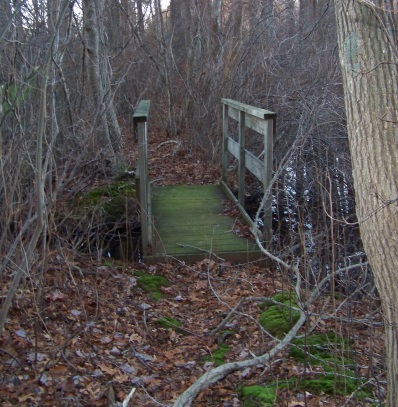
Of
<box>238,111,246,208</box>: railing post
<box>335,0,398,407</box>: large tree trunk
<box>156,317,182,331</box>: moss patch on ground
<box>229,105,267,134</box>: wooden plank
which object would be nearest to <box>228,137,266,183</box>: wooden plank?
<box>238,111,246,208</box>: railing post

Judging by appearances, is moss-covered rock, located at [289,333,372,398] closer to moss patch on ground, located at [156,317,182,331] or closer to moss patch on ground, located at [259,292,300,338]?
moss patch on ground, located at [259,292,300,338]

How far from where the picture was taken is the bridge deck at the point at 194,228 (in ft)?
23.0

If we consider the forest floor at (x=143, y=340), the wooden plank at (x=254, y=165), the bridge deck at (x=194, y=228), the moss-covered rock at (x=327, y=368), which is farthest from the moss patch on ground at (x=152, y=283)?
the moss-covered rock at (x=327, y=368)

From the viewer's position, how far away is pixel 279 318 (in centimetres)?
530

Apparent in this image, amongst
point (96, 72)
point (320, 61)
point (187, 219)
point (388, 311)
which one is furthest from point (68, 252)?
point (320, 61)

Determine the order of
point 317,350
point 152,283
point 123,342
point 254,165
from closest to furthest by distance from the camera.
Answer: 1. point 317,350
2. point 123,342
3. point 152,283
4. point 254,165

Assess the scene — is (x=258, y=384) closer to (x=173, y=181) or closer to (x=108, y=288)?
(x=108, y=288)

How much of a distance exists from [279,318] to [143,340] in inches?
46.5

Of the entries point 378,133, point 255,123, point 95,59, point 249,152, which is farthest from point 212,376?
point 95,59

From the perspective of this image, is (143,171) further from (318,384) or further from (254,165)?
(318,384)

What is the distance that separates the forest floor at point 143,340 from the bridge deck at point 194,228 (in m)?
0.23

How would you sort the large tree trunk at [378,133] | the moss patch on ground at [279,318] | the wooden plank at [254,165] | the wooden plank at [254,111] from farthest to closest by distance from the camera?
the wooden plank at [254,165] → the wooden plank at [254,111] → the moss patch on ground at [279,318] → the large tree trunk at [378,133]

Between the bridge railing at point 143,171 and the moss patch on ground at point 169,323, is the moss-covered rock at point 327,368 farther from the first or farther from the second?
the bridge railing at point 143,171

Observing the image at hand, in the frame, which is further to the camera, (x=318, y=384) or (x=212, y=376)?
(x=318, y=384)
